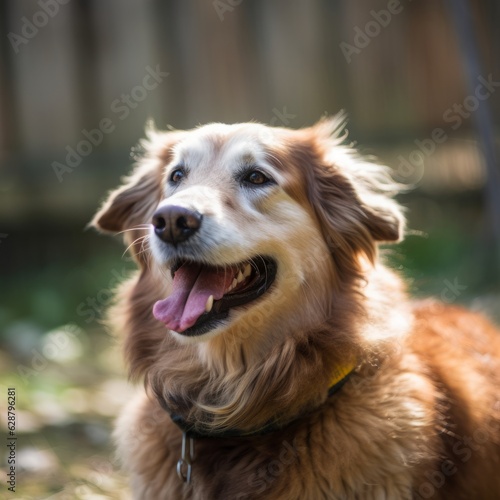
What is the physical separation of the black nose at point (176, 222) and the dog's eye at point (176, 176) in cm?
55

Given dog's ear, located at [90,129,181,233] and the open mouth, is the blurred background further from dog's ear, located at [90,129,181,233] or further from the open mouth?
the open mouth

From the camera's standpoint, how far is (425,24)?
341 inches

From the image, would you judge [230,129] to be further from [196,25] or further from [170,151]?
[196,25]

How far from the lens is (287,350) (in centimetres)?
324

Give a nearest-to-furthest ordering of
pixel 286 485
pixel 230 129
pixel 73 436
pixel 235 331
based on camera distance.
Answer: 1. pixel 286 485
2. pixel 235 331
3. pixel 230 129
4. pixel 73 436

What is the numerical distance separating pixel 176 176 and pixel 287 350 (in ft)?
3.36

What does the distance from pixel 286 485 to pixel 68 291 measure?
4.66 meters

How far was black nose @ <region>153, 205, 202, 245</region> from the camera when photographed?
305 centimetres

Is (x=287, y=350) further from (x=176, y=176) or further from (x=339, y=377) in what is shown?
(x=176, y=176)

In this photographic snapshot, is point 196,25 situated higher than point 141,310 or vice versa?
point 196,25

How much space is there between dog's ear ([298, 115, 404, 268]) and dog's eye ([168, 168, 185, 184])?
0.61m

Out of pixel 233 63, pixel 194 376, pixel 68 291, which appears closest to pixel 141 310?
pixel 194 376

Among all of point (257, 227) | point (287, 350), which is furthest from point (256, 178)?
point (287, 350)

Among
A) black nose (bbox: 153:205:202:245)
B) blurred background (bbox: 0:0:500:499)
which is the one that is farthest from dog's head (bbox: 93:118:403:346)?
blurred background (bbox: 0:0:500:499)
